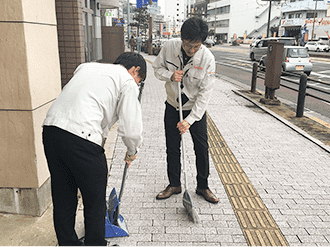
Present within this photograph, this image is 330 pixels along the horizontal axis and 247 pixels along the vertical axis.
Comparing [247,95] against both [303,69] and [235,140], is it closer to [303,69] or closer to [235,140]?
[235,140]

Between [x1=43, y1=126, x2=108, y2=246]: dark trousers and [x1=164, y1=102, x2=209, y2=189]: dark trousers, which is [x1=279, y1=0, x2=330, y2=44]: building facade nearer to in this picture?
[x1=164, y1=102, x2=209, y2=189]: dark trousers

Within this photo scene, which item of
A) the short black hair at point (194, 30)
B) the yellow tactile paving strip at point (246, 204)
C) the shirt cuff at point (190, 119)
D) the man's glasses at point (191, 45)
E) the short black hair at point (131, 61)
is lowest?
the yellow tactile paving strip at point (246, 204)

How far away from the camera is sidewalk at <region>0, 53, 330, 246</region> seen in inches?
108

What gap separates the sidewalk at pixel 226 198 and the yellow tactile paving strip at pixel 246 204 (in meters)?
0.02

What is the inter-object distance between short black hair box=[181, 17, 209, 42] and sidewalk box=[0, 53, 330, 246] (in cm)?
180

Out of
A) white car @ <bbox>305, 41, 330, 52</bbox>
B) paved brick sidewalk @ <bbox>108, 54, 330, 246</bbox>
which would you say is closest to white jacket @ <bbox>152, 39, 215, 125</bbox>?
paved brick sidewalk @ <bbox>108, 54, 330, 246</bbox>

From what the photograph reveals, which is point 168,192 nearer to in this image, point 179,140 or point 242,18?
point 179,140

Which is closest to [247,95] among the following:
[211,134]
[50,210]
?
[211,134]

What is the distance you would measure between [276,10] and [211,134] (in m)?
75.4

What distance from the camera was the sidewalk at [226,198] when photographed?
2.75m

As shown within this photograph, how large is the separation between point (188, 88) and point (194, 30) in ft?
2.23

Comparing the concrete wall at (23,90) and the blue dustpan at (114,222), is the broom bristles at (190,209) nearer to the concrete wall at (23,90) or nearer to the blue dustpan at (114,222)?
the blue dustpan at (114,222)

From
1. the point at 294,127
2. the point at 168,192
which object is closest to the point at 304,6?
the point at 294,127

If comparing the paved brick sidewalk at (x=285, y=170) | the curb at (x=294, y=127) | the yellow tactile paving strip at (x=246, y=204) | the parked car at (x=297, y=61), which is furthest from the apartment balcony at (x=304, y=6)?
the yellow tactile paving strip at (x=246, y=204)
